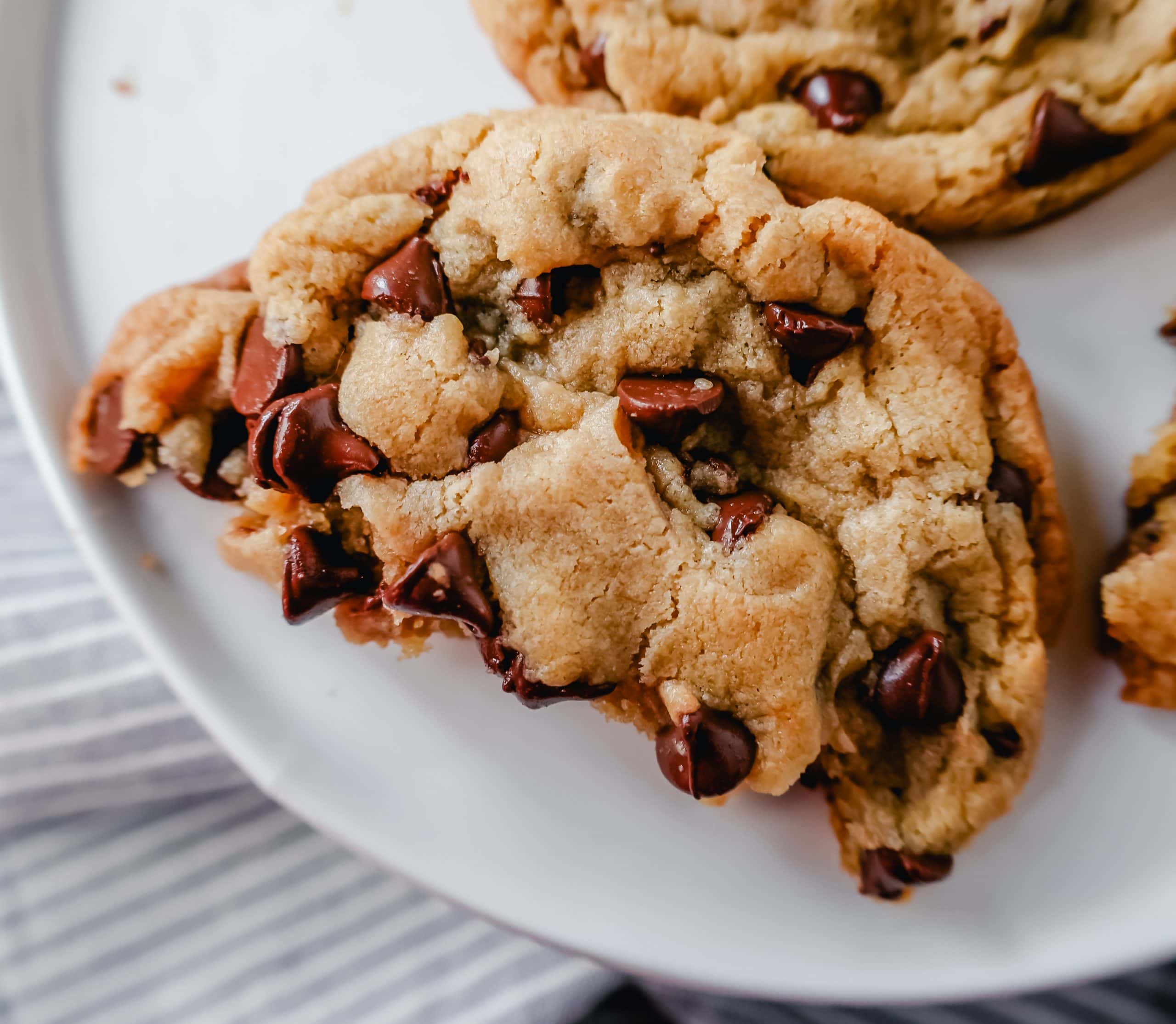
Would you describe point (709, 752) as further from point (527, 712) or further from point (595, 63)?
point (595, 63)

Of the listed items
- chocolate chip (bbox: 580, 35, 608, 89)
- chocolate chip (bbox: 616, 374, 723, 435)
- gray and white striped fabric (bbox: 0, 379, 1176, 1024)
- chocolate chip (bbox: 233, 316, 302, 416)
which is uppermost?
chocolate chip (bbox: 580, 35, 608, 89)

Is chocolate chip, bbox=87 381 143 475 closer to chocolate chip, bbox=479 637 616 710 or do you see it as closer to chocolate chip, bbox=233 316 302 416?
chocolate chip, bbox=233 316 302 416

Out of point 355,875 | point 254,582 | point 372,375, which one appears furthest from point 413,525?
point 355,875

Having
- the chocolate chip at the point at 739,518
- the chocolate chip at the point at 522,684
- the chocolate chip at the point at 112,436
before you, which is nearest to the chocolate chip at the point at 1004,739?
the chocolate chip at the point at 739,518

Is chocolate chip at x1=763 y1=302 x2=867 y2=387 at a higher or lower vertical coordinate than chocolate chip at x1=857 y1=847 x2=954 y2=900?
higher

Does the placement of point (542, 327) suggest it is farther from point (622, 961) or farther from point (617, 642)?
point (622, 961)

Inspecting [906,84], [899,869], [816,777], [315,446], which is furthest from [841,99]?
[899,869]

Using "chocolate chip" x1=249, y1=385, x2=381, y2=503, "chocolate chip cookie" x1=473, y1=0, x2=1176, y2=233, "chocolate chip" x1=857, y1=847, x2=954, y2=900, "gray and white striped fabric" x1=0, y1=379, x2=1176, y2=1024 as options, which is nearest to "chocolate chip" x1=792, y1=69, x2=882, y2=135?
"chocolate chip cookie" x1=473, y1=0, x2=1176, y2=233

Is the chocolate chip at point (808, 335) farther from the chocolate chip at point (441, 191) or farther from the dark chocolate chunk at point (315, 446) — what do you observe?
the dark chocolate chunk at point (315, 446)
